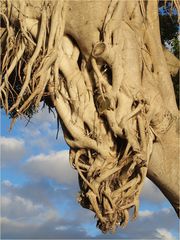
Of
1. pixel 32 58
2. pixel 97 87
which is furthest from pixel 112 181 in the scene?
pixel 32 58

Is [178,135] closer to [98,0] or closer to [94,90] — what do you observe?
[94,90]

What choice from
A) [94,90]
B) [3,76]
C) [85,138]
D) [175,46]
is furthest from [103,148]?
[175,46]

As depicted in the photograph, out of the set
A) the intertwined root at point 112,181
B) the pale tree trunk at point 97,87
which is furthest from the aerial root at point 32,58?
the intertwined root at point 112,181

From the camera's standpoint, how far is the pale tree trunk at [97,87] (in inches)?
174

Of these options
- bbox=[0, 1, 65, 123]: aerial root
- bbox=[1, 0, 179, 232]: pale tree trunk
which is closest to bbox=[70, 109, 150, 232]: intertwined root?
bbox=[1, 0, 179, 232]: pale tree trunk

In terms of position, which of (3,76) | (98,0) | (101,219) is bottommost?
(101,219)

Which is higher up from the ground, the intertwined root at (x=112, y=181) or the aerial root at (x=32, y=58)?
the aerial root at (x=32, y=58)

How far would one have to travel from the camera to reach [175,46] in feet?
23.9

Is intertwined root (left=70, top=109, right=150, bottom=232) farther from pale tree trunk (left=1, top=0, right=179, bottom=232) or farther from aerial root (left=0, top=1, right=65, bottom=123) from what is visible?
aerial root (left=0, top=1, right=65, bottom=123)

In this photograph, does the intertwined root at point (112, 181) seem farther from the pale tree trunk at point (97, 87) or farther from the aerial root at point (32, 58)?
the aerial root at point (32, 58)

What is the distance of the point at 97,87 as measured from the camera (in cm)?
451

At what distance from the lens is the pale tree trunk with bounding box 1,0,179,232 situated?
14.5 feet

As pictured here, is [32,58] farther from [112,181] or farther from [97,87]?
[112,181]

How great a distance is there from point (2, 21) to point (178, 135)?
2080mm
